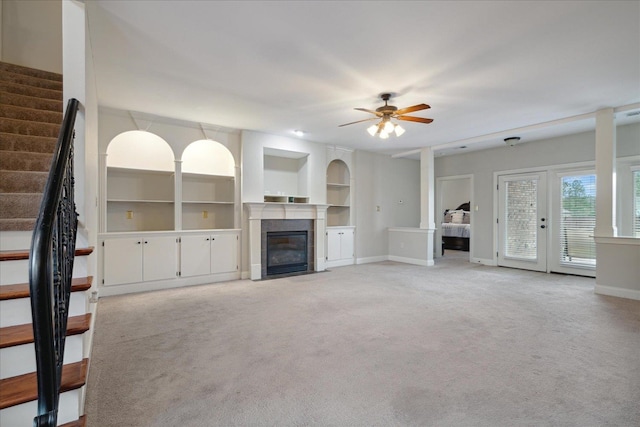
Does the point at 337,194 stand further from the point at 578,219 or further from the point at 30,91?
the point at 30,91

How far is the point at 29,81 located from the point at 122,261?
2.49 m

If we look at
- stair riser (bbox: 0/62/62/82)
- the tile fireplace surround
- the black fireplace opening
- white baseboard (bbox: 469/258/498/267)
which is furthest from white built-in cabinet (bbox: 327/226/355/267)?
stair riser (bbox: 0/62/62/82)

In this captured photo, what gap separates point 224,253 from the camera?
5402 millimetres

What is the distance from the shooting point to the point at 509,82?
3.64 metres

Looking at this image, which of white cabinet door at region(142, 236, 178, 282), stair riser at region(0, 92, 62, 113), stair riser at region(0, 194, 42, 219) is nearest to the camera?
stair riser at region(0, 194, 42, 219)

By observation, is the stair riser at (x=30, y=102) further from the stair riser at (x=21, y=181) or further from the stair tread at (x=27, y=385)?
the stair tread at (x=27, y=385)

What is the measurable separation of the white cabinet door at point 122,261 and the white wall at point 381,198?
4.50 metres

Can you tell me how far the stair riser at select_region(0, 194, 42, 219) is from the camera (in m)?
2.14

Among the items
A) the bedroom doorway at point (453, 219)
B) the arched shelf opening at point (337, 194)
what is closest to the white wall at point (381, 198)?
the arched shelf opening at point (337, 194)

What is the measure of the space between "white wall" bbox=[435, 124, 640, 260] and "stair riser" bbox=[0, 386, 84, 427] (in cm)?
754

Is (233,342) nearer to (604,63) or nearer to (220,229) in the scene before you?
(220,229)

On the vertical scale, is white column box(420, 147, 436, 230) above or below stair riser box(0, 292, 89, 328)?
above

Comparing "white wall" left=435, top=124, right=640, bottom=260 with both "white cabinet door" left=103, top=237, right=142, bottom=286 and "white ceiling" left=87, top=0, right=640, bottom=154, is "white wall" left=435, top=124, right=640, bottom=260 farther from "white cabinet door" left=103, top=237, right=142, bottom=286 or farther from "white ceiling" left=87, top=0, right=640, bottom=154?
"white cabinet door" left=103, top=237, right=142, bottom=286

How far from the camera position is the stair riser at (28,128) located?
2.90 metres
